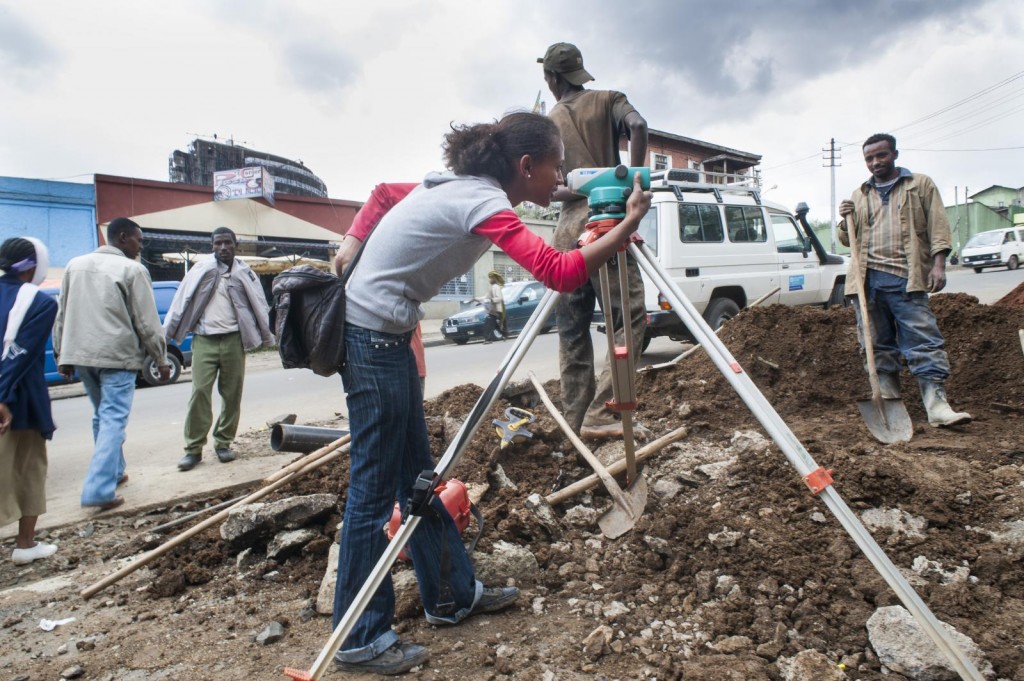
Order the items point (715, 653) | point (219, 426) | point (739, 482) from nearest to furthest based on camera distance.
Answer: point (715, 653), point (739, 482), point (219, 426)

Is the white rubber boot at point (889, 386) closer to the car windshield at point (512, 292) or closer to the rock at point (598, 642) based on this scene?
the rock at point (598, 642)

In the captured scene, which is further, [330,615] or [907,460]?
[907,460]

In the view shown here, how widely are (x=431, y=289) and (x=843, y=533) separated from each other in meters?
1.85

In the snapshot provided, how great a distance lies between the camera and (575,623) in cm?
227

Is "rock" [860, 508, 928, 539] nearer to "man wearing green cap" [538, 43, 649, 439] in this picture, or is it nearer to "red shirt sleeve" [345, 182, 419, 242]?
"man wearing green cap" [538, 43, 649, 439]

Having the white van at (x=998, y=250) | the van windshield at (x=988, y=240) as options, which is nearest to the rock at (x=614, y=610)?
the white van at (x=998, y=250)

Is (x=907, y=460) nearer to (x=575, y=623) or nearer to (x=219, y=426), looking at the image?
(x=575, y=623)

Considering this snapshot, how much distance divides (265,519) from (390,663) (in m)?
1.26

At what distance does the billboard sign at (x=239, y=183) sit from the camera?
1831 centimetres

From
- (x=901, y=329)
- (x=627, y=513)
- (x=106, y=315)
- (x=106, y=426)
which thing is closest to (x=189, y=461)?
(x=106, y=426)

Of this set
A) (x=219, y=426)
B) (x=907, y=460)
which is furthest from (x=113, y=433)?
(x=907, y=460)

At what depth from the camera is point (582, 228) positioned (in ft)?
11.4

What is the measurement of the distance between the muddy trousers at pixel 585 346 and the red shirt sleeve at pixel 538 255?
174cm

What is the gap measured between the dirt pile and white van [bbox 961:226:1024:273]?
22.9 metres
